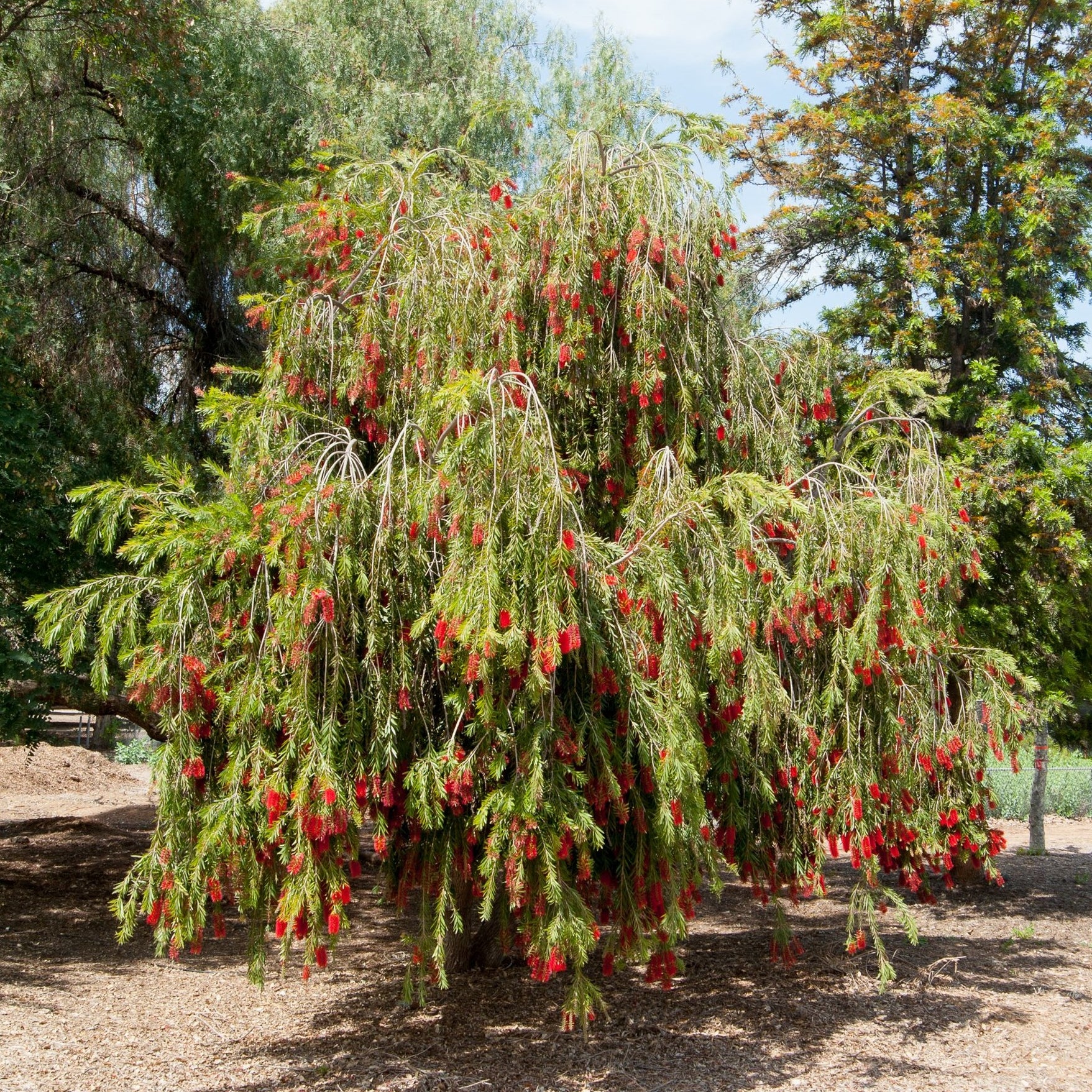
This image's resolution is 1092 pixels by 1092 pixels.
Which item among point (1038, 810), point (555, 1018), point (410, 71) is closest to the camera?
point (555, 1018)

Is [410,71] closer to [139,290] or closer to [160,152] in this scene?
[160,152]

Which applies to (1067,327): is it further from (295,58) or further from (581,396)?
(295,58)

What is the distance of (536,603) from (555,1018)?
3.64 metres

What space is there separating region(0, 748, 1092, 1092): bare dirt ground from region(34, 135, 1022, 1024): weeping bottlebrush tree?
740 mm

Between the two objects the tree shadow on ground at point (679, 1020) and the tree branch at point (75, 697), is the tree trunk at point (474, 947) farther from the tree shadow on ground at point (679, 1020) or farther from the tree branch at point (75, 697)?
the tree branch at point (75, 697)

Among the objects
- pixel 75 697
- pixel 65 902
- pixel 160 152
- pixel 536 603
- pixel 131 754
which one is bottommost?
pixel 65 902

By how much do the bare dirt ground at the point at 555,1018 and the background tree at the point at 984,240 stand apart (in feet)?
7.30

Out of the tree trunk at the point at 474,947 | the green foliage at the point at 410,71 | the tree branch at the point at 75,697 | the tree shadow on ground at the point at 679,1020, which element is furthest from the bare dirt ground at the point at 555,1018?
the green foliage at the point at 410,71

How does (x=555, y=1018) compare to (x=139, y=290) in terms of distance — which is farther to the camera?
(x=139, y=290)

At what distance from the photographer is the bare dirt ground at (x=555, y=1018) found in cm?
532

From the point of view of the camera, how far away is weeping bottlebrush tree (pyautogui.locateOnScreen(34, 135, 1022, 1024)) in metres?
3.91

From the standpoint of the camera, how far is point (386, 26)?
31.7ft

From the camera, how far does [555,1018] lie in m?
6.23

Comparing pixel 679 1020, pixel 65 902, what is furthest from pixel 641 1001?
pixel 65 902
